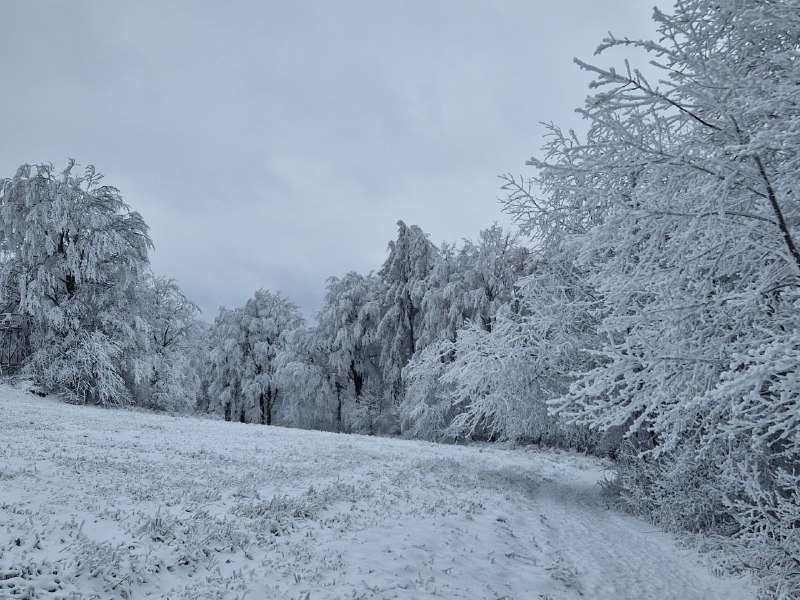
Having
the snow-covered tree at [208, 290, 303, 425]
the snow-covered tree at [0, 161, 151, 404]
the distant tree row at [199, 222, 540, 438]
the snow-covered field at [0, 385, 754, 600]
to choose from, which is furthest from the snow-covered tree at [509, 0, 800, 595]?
the snow-covered tree at [208, 290, 303, 425]

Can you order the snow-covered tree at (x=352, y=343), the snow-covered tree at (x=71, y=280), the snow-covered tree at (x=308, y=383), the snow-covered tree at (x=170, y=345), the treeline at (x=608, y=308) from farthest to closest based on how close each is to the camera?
the snow-covered tree at (x=308, y=383), the snow-covered tree at (x=352, y=343), the snow-covered tree at (x=170, y=345), the snow-covered tree at (x=71, y=280), the treeline at (x=608, y=308)

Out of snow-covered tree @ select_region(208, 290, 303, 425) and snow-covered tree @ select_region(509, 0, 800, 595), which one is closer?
snow-covered tree @ select_region(509, 0, 800, 595)

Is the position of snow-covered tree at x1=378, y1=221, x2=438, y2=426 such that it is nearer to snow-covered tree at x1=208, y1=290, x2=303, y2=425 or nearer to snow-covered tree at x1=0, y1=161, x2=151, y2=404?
snow-covered tree at x1=208, y1=290, x2=303, y2=425

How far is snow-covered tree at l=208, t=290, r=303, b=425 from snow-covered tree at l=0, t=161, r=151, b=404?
9.79 meters

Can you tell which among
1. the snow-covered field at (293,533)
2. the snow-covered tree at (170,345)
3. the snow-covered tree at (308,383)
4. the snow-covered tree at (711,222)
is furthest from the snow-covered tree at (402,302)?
the snow-covered tree at (711,222)

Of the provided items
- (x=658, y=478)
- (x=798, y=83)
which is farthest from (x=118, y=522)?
(x=658, y=478)

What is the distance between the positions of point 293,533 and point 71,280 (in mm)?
22463

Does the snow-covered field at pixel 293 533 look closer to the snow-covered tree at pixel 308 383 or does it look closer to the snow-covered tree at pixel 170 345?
the snow-covered tree at pixel 170 345

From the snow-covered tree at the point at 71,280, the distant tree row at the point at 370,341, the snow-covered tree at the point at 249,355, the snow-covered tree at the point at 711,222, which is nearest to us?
the snow-covered tree at the point at 711,222

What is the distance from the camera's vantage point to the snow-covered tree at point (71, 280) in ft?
71.6

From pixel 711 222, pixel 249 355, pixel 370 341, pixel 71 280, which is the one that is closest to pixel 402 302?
pixel 370 341

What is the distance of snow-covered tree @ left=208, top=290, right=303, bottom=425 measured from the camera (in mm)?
33531

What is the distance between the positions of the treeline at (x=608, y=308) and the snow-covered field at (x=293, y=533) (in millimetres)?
1625

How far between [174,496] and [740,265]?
296 inches
